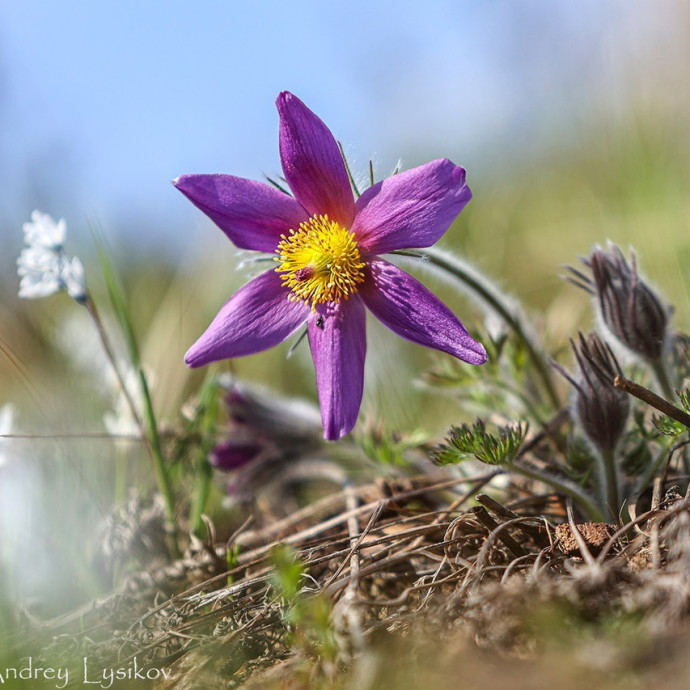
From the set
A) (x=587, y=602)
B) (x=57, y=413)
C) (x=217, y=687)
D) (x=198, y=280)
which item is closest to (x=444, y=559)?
(x=587, y=602)

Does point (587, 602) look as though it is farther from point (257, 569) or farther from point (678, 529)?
point (257, 569)

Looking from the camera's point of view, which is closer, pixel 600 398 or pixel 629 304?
pixel 600 398

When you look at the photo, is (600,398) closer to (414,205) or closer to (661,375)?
(661,375)

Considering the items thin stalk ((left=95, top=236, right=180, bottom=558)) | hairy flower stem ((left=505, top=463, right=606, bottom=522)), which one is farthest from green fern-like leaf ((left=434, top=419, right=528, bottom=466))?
thin stalk ((left=95, top=236, right=180, bottom=558))

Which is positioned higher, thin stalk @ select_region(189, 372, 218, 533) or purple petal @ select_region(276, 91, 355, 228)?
purple petal @ select_region(276, 91, 355, 228)

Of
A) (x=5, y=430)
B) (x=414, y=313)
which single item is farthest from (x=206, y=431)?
(x=414, y=313)

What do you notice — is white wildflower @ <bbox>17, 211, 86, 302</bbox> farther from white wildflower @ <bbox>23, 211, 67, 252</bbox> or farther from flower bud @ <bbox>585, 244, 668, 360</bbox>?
flower bud @ <bbox>585, 244, 668, 360</bbox>
